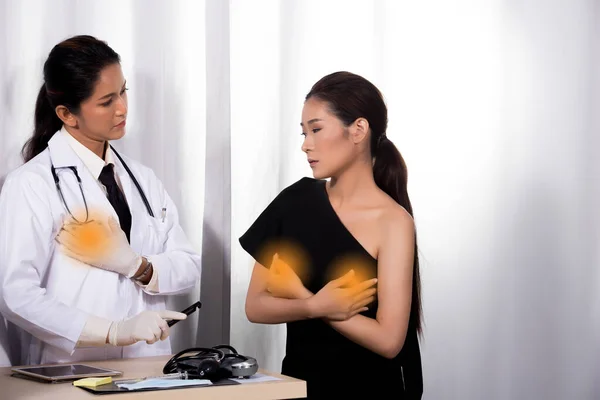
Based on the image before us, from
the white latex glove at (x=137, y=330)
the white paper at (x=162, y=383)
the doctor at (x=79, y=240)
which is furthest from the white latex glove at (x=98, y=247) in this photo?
the white paper at (x=162, y=383)

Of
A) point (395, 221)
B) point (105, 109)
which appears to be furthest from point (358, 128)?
point (105, 109)

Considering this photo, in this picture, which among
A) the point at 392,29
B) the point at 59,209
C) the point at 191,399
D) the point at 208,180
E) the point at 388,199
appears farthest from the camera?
the point at 392,29

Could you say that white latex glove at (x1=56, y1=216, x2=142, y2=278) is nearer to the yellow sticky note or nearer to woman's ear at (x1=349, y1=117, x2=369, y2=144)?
the yellow sticky note

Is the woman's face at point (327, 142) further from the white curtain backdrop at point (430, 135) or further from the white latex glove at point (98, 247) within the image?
the white latex glove at point (98, 247)

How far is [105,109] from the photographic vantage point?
2068 millimetres

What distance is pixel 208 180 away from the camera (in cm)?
241

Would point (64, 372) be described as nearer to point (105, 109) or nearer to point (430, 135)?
point (105, 109)

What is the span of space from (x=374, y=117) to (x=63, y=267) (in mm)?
814

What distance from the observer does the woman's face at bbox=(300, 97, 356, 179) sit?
2111mm

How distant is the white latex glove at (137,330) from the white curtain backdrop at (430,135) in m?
0.45

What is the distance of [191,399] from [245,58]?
1.19 metres

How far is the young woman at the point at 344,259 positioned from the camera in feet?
6.59

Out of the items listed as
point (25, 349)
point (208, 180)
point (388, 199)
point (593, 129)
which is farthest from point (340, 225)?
point (593, 129)

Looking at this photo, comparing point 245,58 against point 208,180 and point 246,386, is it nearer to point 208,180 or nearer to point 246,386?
point 208,180
